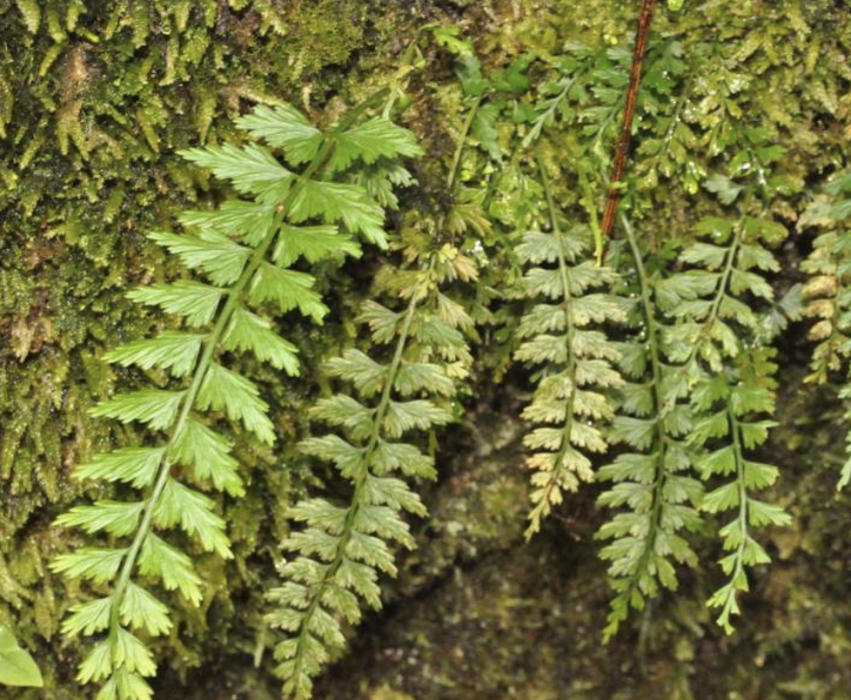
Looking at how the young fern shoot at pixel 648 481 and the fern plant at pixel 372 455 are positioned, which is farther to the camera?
the young fern shoot at pixel 648 481

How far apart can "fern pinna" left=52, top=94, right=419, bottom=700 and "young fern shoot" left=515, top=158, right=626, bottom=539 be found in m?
0.49

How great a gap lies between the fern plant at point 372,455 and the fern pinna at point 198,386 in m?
0.33

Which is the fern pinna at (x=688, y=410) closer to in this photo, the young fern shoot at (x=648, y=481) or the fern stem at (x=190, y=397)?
the young fern shoot at (x=648, y=481)

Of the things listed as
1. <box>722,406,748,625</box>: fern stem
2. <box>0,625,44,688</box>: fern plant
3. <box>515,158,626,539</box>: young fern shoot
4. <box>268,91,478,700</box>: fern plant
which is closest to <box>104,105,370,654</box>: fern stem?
<box>0,625,44,688</box>: fern plant

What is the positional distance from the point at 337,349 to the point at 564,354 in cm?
52

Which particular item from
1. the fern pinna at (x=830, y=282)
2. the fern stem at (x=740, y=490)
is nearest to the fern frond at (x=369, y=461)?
the fern stem at (x=740, y=490)

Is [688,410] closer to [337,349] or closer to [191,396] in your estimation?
[337,349]

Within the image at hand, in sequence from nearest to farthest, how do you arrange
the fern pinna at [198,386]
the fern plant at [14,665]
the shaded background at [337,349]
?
1. the fern pinna at [198,386]
2. the fern plant at [14,665]
3. the shaded background at [337,349]

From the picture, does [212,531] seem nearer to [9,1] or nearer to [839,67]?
[9,1]

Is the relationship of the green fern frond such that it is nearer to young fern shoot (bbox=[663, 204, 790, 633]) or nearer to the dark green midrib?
the dark green midrib

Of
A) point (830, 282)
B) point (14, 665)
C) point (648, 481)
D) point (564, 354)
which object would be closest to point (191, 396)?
point (14, 665)

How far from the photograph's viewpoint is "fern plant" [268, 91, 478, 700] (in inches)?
78.5

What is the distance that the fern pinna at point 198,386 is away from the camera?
1669 mm

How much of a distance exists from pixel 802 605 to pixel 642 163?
53.9 inches
